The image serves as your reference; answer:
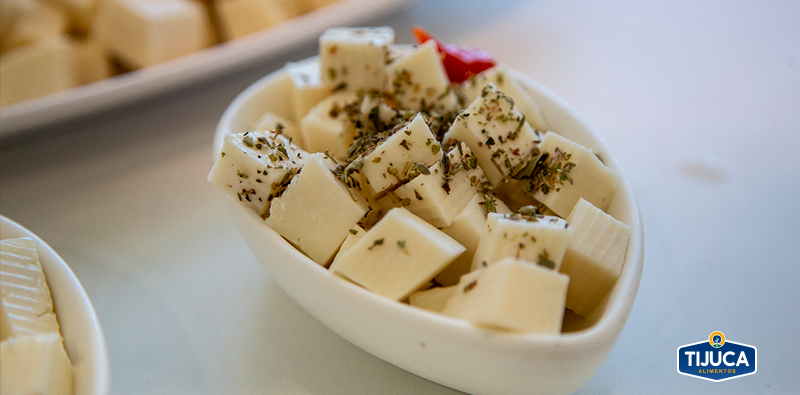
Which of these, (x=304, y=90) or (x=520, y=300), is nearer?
(x=520, y=300)

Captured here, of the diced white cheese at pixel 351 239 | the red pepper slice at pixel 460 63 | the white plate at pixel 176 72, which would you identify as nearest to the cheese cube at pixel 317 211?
the diced white cheese at pixel 351 239

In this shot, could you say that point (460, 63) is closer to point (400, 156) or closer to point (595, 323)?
point (400, 156)

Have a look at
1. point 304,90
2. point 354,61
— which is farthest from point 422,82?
point 304,90

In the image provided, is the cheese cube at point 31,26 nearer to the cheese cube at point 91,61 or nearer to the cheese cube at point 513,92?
the cheese cube at point 91,61

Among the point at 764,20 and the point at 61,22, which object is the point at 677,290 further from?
the point at 61,22

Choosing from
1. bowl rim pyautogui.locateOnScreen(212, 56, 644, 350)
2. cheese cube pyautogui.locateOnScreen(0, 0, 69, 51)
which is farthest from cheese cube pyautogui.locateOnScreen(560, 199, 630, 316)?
cheese cube pyautogui.locateOnScreen(0, 0, 69, 51)

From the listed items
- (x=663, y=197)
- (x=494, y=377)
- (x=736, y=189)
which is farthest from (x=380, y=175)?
(x=736, y=189)
